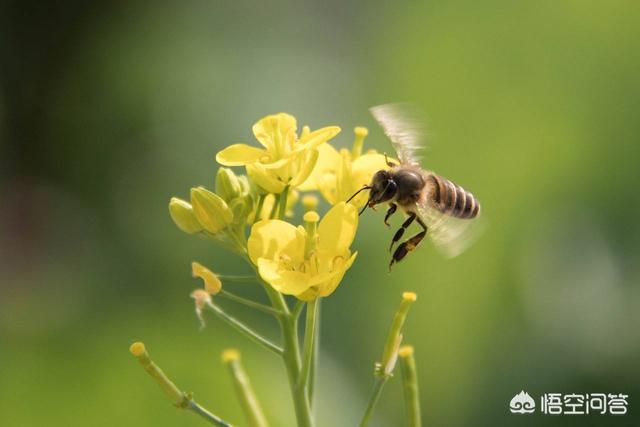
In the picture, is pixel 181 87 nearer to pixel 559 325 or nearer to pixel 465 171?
pixel 465 171

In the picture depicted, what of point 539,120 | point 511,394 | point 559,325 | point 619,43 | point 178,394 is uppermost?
point 619,43

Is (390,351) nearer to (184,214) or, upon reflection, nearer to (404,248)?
(404,248)

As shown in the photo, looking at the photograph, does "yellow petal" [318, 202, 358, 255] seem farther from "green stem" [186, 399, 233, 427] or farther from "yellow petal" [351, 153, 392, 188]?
"green stem" [186, 399, 233, 427]

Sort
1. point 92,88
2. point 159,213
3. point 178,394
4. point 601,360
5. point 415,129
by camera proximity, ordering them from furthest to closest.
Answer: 1. point 92,88
2. point 159,213
3. point 601,360
4. point 415,129
5. point 178,394

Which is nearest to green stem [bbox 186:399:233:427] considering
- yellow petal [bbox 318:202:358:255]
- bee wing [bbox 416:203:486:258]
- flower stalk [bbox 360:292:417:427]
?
flower stalk [bbox 360:292:417:427]

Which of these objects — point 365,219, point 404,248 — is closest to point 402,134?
point 404,248

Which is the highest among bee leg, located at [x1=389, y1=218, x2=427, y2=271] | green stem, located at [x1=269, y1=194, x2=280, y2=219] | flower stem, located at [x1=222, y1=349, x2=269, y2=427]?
green stem, located at [x1=269, y1=194, x2=280, y2=219]

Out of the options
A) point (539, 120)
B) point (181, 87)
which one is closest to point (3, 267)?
point (181, 87)
